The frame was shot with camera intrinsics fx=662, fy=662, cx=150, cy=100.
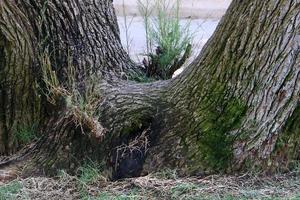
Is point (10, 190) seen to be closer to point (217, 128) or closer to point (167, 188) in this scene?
point (167, 188)

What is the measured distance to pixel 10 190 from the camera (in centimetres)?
423

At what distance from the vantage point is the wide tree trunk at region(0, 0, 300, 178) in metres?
3.97

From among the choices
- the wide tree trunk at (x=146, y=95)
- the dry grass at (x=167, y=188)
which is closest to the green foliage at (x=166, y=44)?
Answer: the wide tree trunk at (x=146, y=95)

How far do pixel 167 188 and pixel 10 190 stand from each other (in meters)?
1.01

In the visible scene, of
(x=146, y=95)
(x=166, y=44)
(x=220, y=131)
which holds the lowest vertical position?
(x=220, y=131)

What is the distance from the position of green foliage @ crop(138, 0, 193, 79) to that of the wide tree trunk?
1.18 ft

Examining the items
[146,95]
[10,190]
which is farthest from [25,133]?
[146,95]

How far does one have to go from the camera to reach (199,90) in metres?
4.23

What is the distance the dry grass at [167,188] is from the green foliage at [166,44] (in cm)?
145

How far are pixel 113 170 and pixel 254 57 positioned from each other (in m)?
1.19

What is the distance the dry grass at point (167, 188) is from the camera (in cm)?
400

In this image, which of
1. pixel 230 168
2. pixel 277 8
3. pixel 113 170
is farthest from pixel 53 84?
pixel 277 8

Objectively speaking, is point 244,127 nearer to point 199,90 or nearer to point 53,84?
point 199,90

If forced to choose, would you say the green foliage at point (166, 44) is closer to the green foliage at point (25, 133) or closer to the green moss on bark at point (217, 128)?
the green foliage at point (25, 133)
